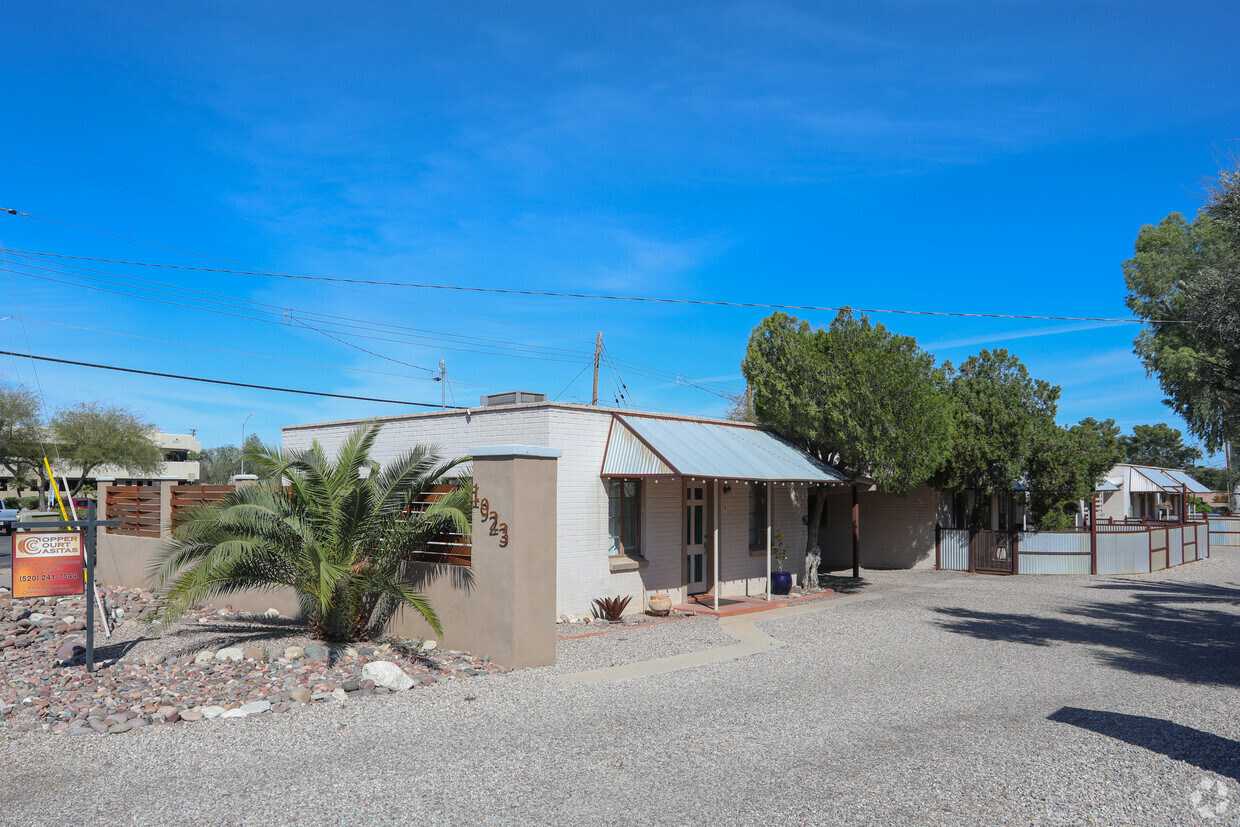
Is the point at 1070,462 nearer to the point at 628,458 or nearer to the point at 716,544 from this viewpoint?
the point at 716,544

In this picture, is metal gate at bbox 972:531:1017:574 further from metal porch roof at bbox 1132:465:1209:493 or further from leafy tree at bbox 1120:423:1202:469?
leafy tree at bbox 1120:423:1202:469

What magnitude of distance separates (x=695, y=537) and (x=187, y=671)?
8965mm

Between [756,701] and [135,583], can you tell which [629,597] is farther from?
[135,583]

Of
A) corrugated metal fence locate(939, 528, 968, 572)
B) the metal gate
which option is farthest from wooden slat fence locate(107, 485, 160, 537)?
the metal gate

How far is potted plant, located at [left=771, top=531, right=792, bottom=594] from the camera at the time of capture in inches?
667

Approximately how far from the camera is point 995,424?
69.1ft

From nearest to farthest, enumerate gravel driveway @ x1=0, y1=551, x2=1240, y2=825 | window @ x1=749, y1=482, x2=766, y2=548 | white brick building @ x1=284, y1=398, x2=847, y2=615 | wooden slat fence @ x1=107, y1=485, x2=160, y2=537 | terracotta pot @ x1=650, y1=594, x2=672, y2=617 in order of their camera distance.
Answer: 1. gravel driveway @ x1=0, y1=551, x2=1240, y2=825
2. white brick building @ x1=284, y1=398, x2=847, y2=615
3. terracotta pot @ x1=650, y1=594, x2=672, y2=617
4. wooden slat fence @ x1=107, y1=485, x2=160, y2=537
5. window @ x1=749, y1=482, x2=766, y2=548

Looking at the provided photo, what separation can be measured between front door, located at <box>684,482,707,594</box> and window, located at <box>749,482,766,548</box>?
1.63 metres

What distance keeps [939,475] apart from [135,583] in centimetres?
1831

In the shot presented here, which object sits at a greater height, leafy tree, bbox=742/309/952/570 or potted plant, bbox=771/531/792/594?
leafy tree, bbox=742/309/952/570

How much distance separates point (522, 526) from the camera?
9.82 m

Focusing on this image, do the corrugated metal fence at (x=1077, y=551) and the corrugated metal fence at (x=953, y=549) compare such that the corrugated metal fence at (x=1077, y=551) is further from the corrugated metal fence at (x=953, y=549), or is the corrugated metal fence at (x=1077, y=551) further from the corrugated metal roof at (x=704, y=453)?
the corrugated metal roof at (x=704, y=453)

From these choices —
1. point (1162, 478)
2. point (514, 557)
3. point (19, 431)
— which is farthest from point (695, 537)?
point (19, 431)

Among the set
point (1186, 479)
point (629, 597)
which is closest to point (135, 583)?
point (629, 597)
